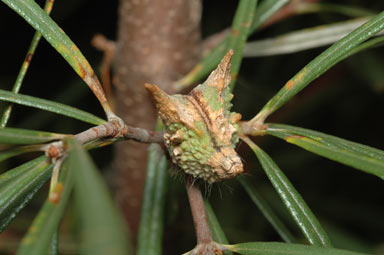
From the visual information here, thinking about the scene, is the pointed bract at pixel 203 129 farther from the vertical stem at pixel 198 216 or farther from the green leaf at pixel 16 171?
the green leaf at pixel 16 171

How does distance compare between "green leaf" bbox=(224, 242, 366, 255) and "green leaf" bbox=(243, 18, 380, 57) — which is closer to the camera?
"green leaf" bbox=(224, 242, 366, 255)

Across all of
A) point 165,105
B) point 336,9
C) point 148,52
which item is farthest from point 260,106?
point 165,105

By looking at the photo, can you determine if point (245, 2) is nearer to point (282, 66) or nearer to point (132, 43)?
point (132, 43)

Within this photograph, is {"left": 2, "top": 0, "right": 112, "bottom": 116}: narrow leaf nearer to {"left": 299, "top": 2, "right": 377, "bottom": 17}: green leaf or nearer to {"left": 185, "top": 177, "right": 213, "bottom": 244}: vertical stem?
{"left": 185, "top": 177, "right": 213, "bottom": 244}: vertical stem

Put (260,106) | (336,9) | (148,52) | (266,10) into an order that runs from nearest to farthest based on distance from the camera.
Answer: (266,10), (148,52), (336,9), (260,106)

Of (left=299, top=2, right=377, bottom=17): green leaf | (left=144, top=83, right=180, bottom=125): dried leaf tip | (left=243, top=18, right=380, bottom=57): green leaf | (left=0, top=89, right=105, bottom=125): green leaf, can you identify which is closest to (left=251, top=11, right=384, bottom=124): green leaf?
(left=144, top=83, right=180, bottom=125): dried leaf tip

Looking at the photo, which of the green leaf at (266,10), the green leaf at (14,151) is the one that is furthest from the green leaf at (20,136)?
the green leaf at (266,10)

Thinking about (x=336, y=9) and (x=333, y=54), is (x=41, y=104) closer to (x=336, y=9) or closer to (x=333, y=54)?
(x=333, y=54)
